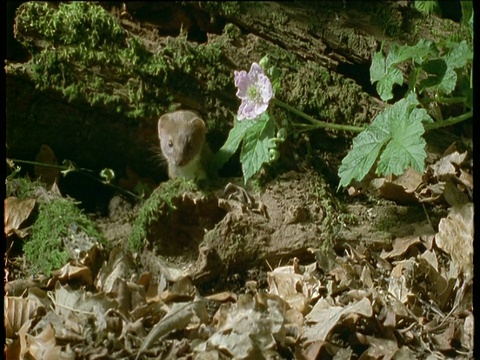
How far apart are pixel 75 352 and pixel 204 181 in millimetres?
1081

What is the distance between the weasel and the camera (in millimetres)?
3275

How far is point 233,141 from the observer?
3.10 meters

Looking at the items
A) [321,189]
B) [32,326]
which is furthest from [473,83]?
[32,326]

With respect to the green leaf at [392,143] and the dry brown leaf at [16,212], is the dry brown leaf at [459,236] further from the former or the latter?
the dry brown leaf at [16,212]

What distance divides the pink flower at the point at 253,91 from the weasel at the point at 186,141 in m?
0.39

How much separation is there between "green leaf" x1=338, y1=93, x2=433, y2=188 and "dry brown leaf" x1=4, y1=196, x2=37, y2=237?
135 cm

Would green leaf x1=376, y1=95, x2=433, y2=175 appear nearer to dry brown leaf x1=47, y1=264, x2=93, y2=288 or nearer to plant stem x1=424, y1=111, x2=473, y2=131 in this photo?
plant stem x1=424, y1=111, x2=473, y2=131

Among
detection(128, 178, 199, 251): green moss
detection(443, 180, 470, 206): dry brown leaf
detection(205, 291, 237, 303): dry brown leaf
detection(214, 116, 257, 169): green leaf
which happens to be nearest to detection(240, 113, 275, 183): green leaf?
detection(214, 116, 257, 169): green leaf

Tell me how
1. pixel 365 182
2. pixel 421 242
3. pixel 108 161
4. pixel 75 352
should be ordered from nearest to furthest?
pixel 75 352, pixel 421 242, pixel 365 182, pixel 108 161

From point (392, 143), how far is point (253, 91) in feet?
2.09

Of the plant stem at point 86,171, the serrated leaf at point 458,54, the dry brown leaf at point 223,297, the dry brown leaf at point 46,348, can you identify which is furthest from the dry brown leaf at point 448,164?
the dry brown leaf at point 46,348

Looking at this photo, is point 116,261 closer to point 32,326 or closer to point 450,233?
point 32,326

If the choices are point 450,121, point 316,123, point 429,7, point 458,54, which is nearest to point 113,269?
point 316,123

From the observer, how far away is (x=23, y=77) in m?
3.28
